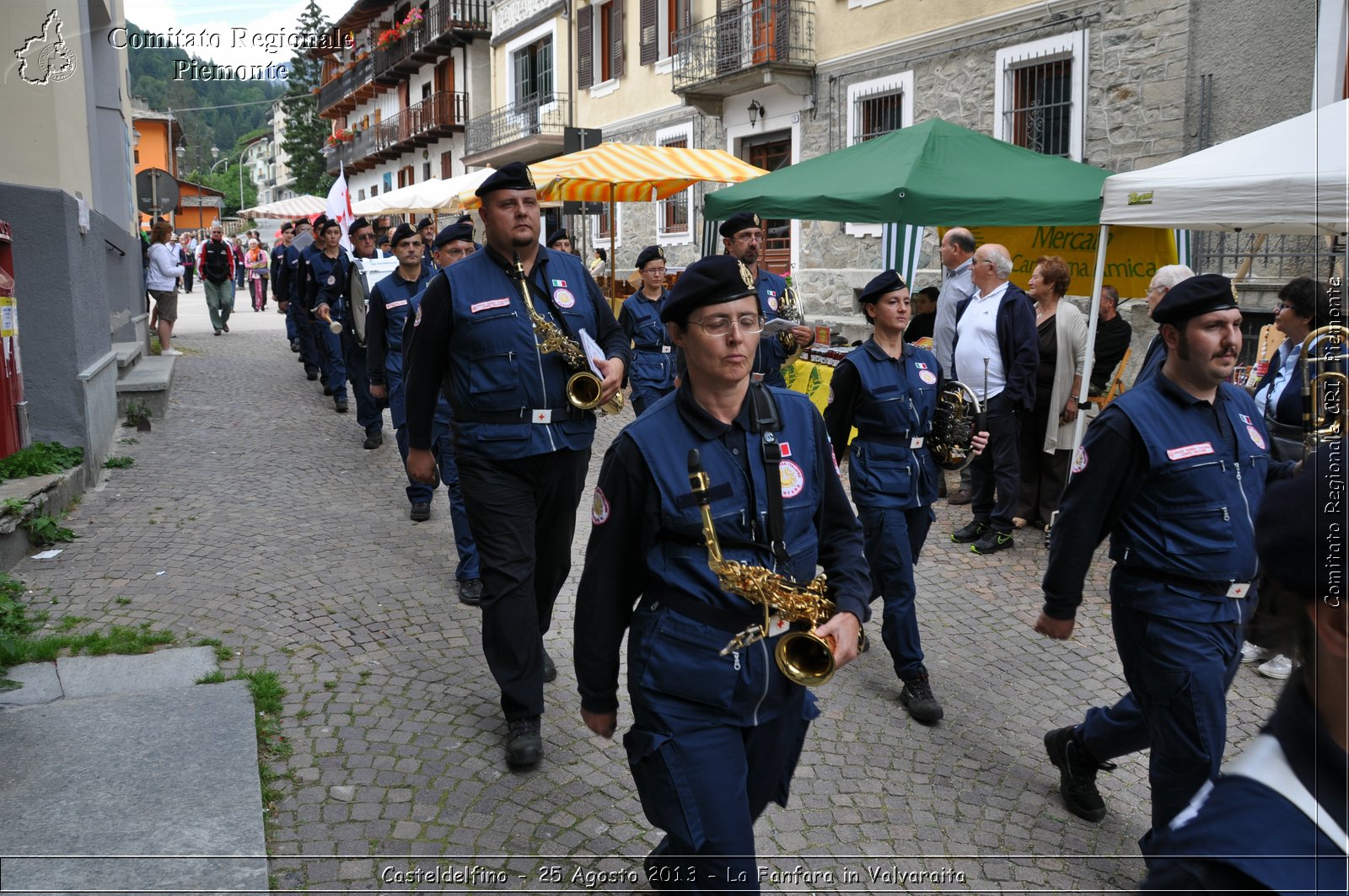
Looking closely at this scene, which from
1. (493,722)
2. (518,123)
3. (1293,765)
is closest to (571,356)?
(493,722)

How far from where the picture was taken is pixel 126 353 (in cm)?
1206

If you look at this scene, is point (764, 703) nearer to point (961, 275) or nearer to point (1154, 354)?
point (1154, 354)

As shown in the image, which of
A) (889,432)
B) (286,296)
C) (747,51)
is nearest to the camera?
(889,432)

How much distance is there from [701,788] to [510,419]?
2139 mm

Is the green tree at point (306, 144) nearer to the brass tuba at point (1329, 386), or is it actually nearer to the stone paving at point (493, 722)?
the stone paving at point (493, 722)

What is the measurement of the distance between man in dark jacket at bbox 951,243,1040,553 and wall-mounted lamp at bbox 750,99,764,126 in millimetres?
12758

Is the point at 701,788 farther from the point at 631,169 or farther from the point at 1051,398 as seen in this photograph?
the point at 631,169

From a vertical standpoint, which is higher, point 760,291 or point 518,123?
point 518,123

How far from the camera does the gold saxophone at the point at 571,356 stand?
449 centimetres

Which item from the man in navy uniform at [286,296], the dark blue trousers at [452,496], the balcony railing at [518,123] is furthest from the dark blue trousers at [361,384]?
the balcony railing at [518,123]

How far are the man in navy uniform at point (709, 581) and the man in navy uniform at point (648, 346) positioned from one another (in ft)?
18.5

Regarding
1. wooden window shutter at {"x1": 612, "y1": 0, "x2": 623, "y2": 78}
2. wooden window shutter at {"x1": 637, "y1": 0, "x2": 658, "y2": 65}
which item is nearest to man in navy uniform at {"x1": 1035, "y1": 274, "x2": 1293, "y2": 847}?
wooden window shutter at {"x1": 637, "y1": 0, "x2": 658, "y2": 65}

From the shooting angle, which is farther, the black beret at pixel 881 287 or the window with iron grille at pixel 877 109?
the window with iron grille at pixel 877 109

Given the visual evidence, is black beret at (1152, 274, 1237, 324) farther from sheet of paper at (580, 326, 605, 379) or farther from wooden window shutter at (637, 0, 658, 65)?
wooden window shutter at (637, 0, 658, 65)
